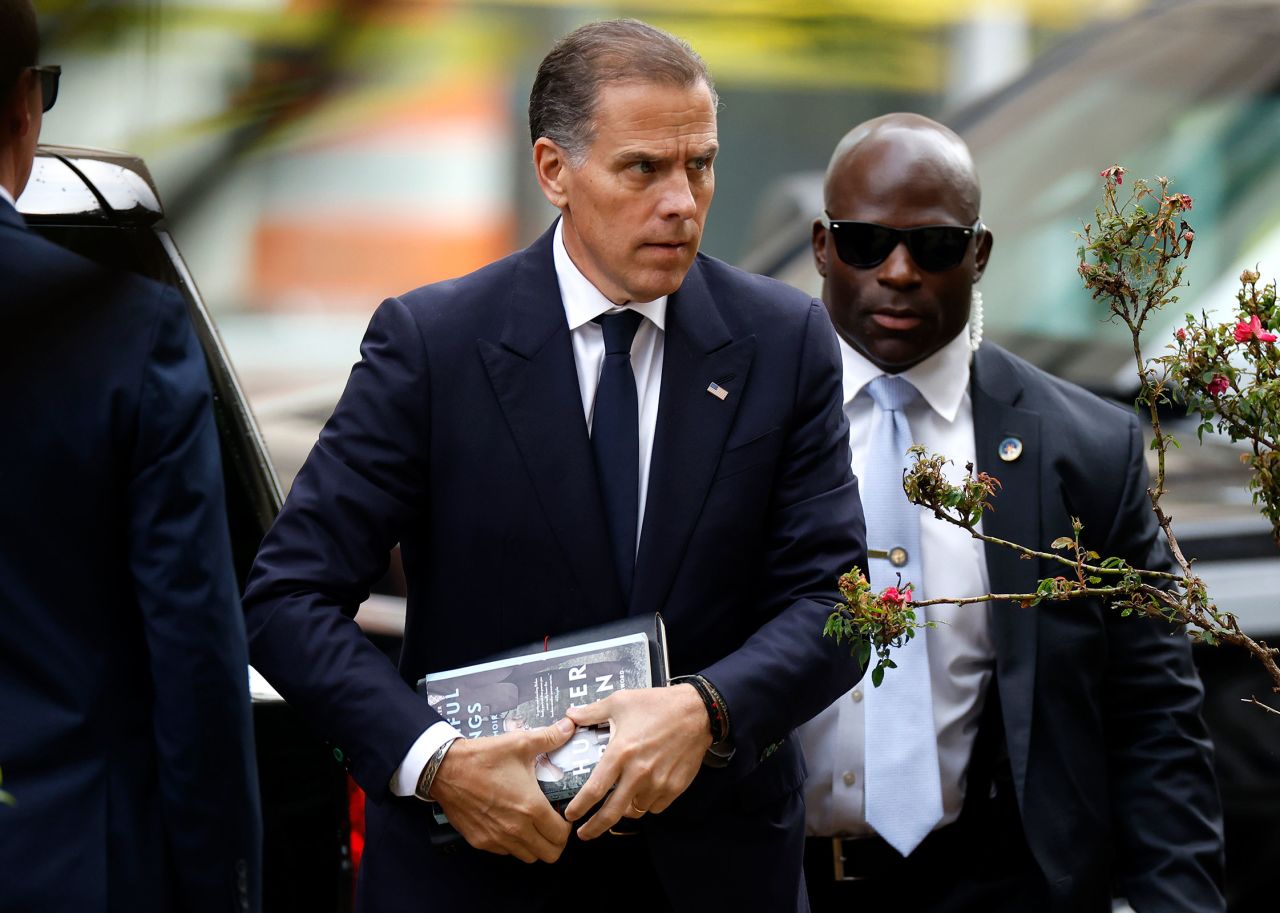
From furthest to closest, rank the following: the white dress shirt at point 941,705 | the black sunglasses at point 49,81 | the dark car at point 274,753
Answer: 1. the white dress shirt at point 941,705
2. the dark car at point 274,753
3. the black sunglasses at point 49,81

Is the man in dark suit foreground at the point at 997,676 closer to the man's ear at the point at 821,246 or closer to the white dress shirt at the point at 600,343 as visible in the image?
the man's ear at the point at 821,246

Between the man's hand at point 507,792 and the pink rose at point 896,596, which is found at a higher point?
the pink rose at point 896,596

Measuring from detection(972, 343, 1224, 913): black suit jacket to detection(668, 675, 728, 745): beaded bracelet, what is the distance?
771mm

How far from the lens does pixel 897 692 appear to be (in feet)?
8.95

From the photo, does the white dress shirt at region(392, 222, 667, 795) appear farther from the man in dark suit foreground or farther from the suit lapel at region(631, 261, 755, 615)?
the man in dark suit foreground

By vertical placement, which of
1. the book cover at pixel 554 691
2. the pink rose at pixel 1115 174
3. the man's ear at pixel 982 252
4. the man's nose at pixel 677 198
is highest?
the man's nose at pixel 677 198

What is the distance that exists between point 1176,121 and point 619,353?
201 inches

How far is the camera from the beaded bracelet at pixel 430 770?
2.00 m

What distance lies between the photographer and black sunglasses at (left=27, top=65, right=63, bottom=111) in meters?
0.34

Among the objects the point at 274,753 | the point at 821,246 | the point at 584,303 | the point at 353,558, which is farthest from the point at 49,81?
the point at 821,246

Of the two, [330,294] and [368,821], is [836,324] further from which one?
[330,294]

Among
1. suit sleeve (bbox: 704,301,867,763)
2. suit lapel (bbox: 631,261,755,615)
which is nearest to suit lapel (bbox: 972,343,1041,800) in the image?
suit sleeve (bbox: 704,301,867,763)

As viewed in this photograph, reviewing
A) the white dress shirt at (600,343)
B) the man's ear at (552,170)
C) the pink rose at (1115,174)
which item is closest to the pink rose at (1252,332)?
the pink rose at (1115,174)

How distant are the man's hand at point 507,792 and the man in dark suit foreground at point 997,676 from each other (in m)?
0.88
